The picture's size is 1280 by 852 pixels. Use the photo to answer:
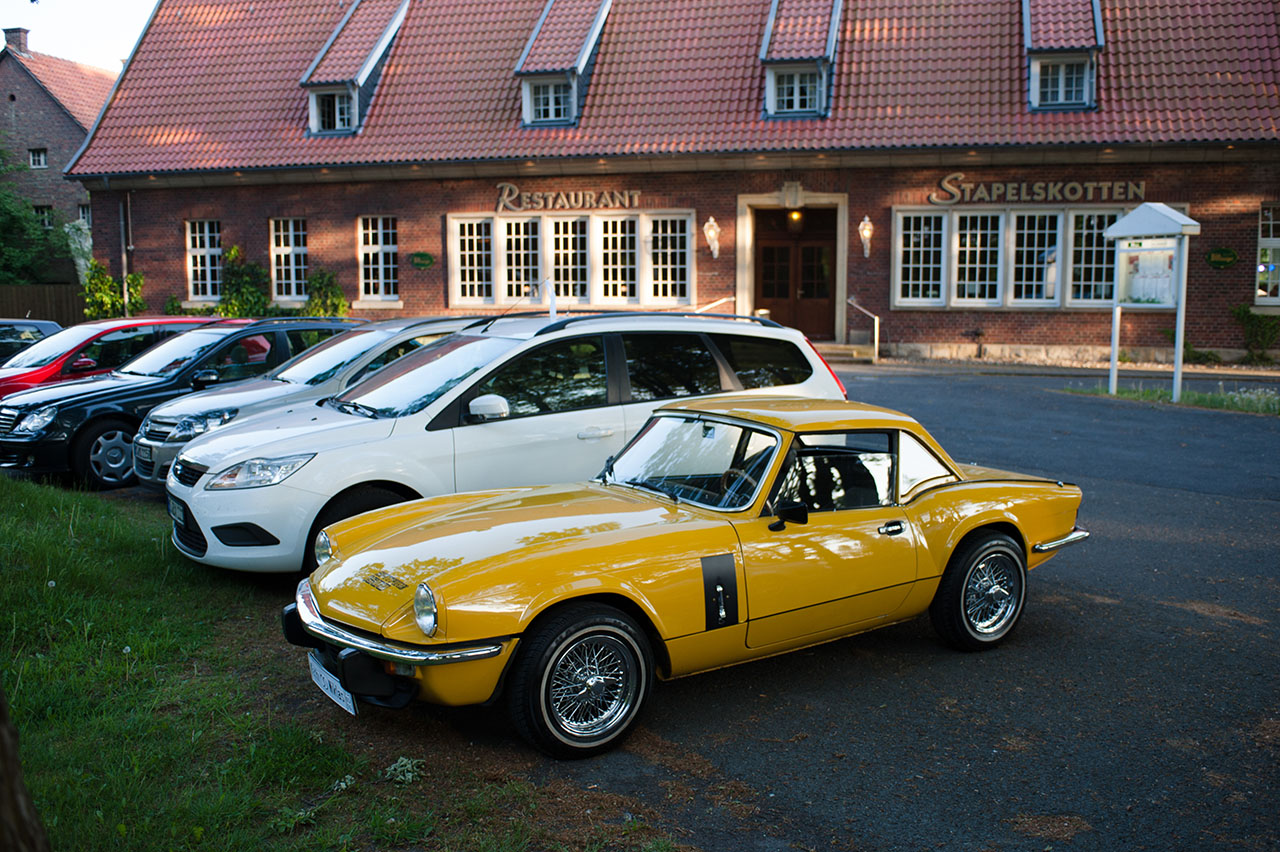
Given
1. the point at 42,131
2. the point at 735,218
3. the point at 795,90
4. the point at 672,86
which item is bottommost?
the point at 735,218

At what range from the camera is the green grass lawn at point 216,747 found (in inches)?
148

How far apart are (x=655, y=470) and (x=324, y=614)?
1877mm

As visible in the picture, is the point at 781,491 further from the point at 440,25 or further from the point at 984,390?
the point at 440,25

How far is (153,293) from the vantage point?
A: 29734mm

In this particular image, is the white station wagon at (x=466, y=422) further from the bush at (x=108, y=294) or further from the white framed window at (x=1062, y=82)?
the bush at (x=108, y=294)

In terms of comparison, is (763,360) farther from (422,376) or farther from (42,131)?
(42,131)

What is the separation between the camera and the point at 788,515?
499 cm

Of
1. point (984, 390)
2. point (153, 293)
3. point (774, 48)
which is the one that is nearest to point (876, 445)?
point (984, 390)

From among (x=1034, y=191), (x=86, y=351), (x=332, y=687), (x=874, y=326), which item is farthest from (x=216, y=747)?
(x=1034, y=191)

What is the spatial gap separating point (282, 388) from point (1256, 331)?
21199mm

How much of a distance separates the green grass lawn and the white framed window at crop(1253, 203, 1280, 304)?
23.1 m

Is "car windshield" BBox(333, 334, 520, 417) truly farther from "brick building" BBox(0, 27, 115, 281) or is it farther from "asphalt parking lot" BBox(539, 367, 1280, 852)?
"brick building" BBox(0, 27, 115, 281)

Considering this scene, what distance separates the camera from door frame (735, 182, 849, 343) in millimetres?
24969

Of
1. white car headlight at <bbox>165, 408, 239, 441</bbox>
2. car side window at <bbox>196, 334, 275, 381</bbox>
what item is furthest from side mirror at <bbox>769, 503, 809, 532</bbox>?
car side window at <bbox>196, 334, 275, 381</bbox>
